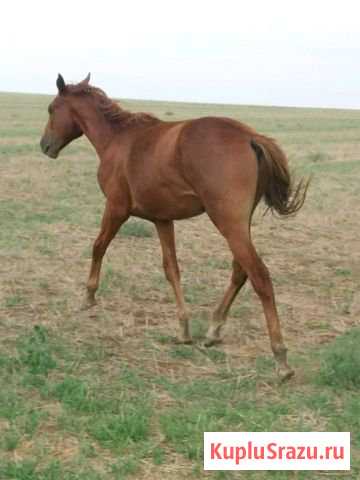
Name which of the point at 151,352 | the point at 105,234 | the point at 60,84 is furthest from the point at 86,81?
the point at 151,352

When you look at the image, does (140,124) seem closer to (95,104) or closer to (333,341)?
(95,104)

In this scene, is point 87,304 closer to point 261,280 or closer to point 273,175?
point 261,280

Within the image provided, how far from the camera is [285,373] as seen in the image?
5066 mm

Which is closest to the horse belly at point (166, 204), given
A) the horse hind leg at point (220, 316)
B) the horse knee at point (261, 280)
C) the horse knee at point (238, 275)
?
the horse knee at point (238, 275)

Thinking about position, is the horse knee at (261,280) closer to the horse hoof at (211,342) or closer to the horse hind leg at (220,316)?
the horse hind leg at (220,316)

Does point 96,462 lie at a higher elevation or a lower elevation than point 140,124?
lower

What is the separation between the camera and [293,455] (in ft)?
12.5

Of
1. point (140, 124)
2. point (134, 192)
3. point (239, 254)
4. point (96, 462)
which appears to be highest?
point (140, 124)

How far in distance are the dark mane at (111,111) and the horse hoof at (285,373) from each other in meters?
2.70

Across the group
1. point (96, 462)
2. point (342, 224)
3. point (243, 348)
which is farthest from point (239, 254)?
point (342, 224)

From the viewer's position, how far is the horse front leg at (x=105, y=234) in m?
6.21

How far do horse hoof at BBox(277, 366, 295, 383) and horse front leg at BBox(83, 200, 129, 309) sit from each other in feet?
6.72

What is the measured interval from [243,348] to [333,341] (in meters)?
0.85

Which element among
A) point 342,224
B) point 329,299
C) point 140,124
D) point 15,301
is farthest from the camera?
point 342,224
